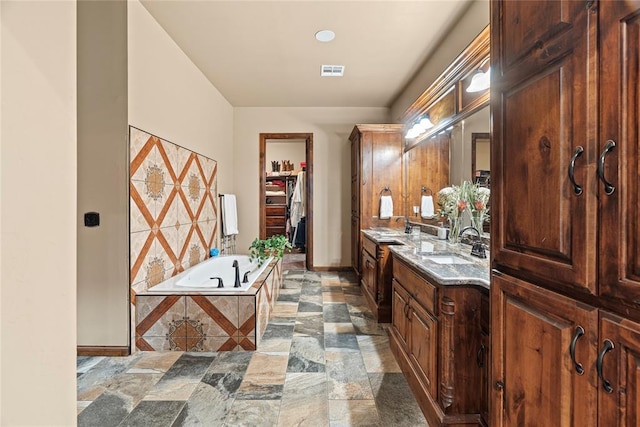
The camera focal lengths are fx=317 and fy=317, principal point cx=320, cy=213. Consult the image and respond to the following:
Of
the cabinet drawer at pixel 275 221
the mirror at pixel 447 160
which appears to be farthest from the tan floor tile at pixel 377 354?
the cabinet drawer at pixel 275 221

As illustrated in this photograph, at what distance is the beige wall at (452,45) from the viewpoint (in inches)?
96.0

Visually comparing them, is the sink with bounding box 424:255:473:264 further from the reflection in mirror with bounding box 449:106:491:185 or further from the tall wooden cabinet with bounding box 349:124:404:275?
the tall wooden cabinet with bounding box 349:124:404:275

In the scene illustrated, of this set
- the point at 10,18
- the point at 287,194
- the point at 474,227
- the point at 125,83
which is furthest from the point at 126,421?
the point at 287,194

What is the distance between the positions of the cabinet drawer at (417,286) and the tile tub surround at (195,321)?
1.17 meters

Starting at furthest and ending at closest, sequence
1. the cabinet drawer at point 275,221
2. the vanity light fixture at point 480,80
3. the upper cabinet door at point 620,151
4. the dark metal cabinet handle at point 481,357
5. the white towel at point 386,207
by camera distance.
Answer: the cabinet drawer at point 275,221, the white towel at point 386,207, the vanity light fixture at point 480,80, the dark metal cabinet handle at point 481,357, the upper cabinet door at point 620,151

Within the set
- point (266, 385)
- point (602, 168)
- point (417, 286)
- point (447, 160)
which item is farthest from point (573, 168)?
point (447, 160)

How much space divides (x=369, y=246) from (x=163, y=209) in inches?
87.3

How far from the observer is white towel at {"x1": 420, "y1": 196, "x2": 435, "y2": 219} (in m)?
3.53

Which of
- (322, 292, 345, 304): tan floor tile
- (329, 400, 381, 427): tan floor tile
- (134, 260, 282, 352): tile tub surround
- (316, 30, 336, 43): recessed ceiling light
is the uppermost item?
(316, 30, 336, 43): recessed ceiling light

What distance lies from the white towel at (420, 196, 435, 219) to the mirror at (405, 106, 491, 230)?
0.01m

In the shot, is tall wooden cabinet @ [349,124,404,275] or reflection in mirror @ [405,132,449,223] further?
tall wooden cabinet @ [349,124,404,275]

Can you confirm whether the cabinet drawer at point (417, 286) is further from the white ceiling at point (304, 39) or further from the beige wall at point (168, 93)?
the beige wall at point (168, 93)

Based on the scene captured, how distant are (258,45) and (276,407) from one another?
10.4 ft

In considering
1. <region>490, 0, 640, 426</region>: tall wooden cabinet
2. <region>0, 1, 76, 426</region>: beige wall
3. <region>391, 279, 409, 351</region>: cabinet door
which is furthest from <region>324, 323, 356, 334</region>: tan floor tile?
<region>0, 1, 76, 426</region>: beige wall
